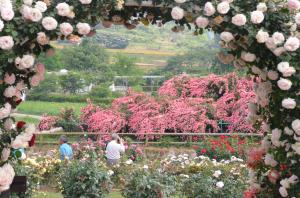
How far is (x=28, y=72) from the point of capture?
4910mm

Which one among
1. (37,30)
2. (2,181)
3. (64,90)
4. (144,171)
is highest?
(37,30)

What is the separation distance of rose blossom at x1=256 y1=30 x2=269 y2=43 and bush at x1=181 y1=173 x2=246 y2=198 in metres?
2.64

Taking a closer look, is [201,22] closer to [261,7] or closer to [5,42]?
[261,7]

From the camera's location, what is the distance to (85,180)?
7703mm

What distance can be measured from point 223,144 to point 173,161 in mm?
1760

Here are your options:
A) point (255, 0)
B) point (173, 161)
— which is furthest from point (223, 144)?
point (255, 0)

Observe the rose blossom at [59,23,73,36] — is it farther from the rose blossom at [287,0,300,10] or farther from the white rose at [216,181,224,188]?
the white rose at [216,181,224,188]

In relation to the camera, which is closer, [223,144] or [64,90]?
[223,144]

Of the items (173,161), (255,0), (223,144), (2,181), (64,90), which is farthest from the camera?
(64,90)

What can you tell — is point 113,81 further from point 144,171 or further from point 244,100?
point 144,171

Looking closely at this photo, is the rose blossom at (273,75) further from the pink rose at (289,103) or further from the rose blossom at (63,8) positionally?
the rose blossom at (63,8)

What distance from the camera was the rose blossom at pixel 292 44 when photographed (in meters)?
4.86

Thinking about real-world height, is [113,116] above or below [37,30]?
below

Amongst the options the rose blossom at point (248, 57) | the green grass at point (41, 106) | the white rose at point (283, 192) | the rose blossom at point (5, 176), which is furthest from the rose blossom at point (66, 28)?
the green grass at point (41, 106)
